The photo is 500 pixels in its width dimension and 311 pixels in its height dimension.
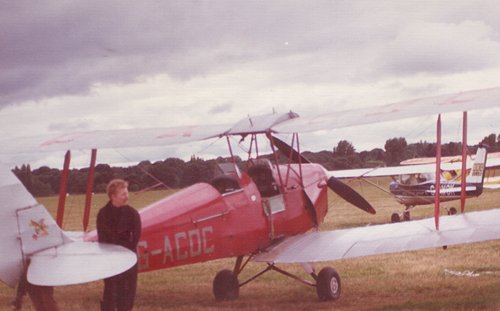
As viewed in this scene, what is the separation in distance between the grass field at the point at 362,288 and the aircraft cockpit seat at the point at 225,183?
1001mm

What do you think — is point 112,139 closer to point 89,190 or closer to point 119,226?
point 89,190

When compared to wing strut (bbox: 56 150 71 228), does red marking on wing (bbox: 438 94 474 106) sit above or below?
above

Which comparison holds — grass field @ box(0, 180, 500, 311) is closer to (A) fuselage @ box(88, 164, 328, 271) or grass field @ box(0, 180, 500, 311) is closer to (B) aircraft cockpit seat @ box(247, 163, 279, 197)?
(A) fuselage @ box(88, 164, 328, 271)

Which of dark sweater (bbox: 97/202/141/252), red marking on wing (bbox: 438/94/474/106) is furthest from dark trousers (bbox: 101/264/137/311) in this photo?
red marking on wing (bbox: 438/94/474/106)

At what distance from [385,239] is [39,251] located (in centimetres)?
389

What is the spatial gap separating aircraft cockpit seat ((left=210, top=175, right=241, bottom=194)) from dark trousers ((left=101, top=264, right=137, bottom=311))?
202cm

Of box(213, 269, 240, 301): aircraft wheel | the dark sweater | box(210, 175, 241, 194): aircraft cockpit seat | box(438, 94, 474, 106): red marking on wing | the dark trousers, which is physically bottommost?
box(213, 269, 240, 301): aircraft wheel

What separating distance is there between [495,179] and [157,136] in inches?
835

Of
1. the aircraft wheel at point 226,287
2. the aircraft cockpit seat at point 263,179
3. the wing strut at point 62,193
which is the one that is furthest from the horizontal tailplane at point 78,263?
the aircraft wheel at point 226,287

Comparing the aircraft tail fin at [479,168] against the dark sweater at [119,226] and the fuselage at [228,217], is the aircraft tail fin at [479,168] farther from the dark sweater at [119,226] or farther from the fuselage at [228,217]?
the dark sweater at [119,226]

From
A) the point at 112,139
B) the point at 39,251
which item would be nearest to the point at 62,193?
the point at 39,251

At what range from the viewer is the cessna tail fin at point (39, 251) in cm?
541

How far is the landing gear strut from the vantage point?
8172mm

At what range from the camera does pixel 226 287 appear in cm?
873
